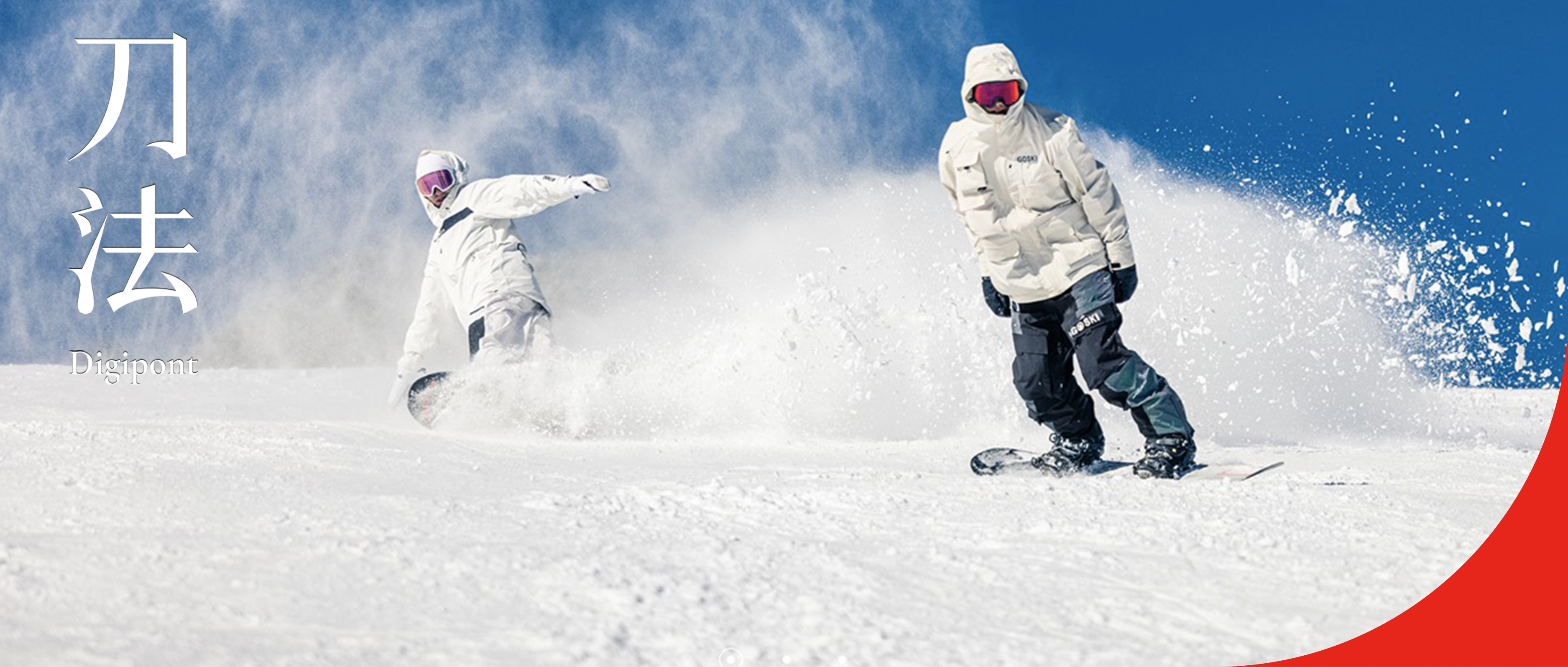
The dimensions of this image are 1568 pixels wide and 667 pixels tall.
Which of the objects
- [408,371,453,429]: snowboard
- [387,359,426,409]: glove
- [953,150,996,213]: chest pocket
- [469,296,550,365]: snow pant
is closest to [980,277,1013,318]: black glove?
[953,150,996,213]: chest pocket

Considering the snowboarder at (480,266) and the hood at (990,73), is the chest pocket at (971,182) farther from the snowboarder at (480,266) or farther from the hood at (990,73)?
the snowboarder at (480,266)

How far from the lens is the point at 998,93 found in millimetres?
4992

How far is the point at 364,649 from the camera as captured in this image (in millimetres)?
2244

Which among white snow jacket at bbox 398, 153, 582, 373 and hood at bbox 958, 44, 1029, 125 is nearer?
hood at bbox 958, 44, 1029, 125

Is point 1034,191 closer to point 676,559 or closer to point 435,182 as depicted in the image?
point 676,559

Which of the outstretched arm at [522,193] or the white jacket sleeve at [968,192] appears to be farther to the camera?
the outstretched arm at [522,193]

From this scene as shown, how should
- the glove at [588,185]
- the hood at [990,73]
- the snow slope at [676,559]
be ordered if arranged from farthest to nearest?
1. the glove at [588,185]
2. the hood at [990,73]
3. the snow slope at [676,559]

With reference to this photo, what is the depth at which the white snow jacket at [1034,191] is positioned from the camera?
506 cm

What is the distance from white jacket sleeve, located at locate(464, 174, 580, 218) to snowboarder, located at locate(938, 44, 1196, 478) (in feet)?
10.2

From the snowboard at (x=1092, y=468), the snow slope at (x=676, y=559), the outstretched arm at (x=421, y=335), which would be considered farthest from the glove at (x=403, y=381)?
the snowboard at (x=1092, y=468)

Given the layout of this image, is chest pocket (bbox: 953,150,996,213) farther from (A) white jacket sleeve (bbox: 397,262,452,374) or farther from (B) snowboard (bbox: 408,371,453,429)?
(A) white jacket sleeve (bbox: 397,262,452,374)

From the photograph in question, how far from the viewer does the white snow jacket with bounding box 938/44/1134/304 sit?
5.06 meters

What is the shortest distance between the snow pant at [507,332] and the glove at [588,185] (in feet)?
2.70

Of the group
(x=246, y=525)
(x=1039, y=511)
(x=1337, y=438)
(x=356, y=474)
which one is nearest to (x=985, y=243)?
(x=1039, y=511)
